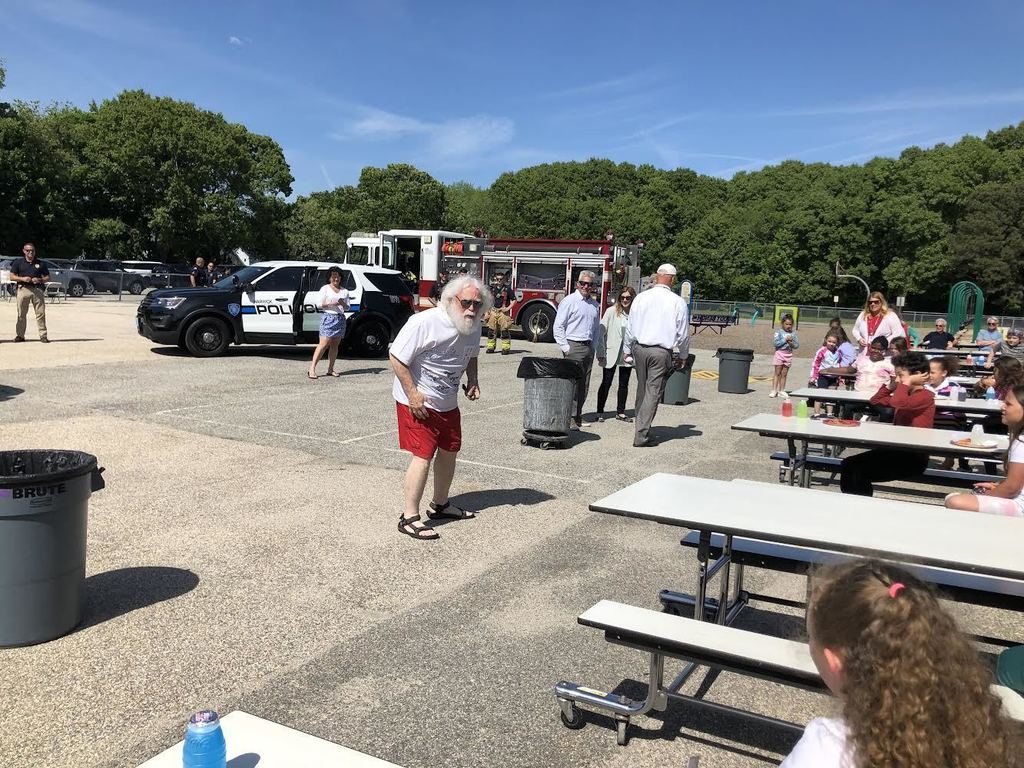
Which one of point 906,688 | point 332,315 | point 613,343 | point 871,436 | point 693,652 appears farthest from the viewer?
point 332,315

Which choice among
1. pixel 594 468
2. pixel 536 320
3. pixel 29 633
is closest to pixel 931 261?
pixel 536 320

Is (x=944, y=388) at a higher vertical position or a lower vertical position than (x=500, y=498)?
higher

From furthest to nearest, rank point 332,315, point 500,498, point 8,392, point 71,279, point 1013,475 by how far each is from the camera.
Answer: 1. point 71,279
2. point 332,315
3. point 8,392
4. point 500,498
5. point 1013,475

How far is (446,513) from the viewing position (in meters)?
5.99

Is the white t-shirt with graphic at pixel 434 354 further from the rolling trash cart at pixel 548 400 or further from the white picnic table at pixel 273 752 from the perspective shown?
the white picnic table at pixel 273 752

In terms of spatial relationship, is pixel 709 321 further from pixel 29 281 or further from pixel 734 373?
pixel 29 281

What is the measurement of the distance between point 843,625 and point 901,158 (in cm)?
7936

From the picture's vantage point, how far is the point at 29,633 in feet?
11.9

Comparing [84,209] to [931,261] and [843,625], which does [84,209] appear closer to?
[843,625]

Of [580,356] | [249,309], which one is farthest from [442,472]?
[249,309]

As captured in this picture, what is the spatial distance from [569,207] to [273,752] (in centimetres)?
7264

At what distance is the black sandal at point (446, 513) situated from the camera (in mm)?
5945

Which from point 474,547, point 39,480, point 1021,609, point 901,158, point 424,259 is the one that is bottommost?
point 474,547

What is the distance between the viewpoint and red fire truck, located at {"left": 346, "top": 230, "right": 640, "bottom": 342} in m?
23.9
